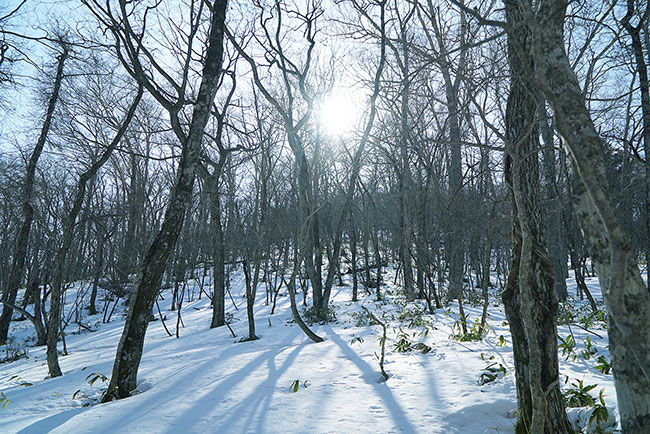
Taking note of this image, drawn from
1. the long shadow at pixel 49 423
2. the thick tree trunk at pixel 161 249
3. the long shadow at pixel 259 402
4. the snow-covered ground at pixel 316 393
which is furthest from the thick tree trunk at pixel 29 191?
the long shadow at pixel 259 402

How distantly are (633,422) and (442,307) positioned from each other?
8.41 m

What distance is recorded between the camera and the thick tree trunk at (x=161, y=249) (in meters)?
4.21

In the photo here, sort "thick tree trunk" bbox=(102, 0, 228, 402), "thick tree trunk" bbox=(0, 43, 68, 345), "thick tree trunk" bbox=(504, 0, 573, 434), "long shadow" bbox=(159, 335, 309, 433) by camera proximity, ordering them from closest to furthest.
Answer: "thick tree trunk" bbox=(504, 0, 573, 434)
"long shadow" bbox=(159, 335, 309, 433)
"thick tree trunk" bbox=(102, 0, 228, 402)
"thick tree trunk" bbox=(0, 43, 68, 345)

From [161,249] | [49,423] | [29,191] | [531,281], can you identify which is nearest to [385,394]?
[531,281]

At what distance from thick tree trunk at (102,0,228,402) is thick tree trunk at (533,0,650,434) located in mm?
4436

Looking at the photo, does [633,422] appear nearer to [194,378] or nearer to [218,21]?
[194,378]

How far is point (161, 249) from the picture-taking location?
4.50m

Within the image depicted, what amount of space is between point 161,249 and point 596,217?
4614 mm

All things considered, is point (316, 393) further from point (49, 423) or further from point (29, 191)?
point (29, 191)

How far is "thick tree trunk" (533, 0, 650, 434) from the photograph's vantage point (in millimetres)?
1265

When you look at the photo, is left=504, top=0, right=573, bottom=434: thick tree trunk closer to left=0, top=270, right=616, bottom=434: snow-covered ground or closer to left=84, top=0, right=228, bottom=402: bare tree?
left=0, top=270, right=616, bottom=434: snow-covered ground

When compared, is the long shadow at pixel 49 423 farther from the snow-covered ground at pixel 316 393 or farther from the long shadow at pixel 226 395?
the long shadow at pixel 226 395

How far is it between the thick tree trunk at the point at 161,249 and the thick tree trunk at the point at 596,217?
175 inches

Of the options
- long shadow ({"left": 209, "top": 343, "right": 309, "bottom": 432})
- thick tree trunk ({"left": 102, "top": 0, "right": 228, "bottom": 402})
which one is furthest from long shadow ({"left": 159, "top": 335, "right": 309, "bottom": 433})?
thick tree trunk ({"left": 102, "top": 0, "right": 228, "bottom": 402})
